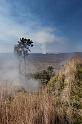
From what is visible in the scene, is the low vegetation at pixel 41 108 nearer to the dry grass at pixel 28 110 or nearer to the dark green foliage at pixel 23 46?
the dry grass at pixel 28 110

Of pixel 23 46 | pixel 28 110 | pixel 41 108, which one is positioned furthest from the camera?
pixel 23 46

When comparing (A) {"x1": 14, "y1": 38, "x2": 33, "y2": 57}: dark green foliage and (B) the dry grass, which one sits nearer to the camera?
(B) the dry grass

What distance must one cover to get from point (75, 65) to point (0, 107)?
787 cm

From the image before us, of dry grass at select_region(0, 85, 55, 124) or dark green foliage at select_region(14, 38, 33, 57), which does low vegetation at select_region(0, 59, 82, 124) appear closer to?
dry grass at select_region(0, 85, 55, 124)

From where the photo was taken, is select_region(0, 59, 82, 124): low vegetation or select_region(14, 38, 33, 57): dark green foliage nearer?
select_region(0, 59, 82, 124): low vegetation

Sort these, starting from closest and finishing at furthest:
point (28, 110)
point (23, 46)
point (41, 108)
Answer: point (28, 110) < point (41, 108) < point (23, 46)

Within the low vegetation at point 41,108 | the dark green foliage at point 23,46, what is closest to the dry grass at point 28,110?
the low vegetation at point 41,108

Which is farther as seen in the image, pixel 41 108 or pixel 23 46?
pixel 23 46

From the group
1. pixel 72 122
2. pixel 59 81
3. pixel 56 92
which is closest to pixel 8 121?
pixel 72 122

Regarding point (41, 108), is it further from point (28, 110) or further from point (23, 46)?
point (23, 46)

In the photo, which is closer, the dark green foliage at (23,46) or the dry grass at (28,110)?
the dry grass at (28,110)

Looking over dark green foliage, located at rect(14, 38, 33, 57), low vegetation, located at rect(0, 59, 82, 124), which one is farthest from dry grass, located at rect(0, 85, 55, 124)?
dark green foliage, located at rect(14, 38, 33, 57)

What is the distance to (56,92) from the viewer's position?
12.7 meters

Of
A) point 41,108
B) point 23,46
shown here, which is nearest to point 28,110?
point 41,108
